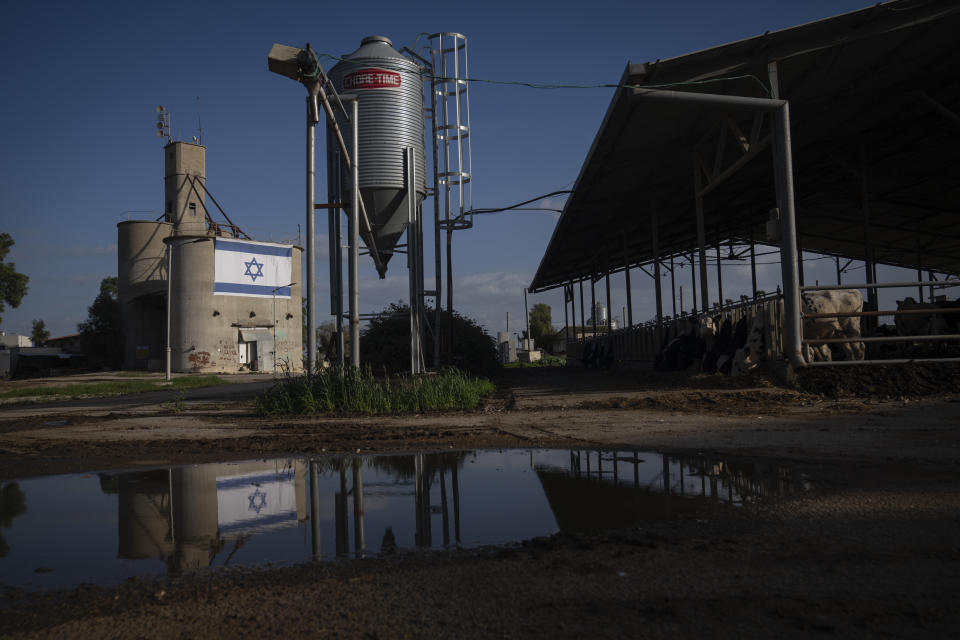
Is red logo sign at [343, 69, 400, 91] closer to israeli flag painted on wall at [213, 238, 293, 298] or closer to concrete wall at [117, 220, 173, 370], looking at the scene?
israeli flag painted on wall at [213, 238, 293, 298]

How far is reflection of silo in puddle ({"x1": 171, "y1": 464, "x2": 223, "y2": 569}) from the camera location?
3152mm

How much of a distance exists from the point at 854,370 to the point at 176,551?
9.78m

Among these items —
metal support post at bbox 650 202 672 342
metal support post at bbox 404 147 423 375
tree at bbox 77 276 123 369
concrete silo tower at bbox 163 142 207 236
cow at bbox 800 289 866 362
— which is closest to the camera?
cow at bbox 800 289 866 362

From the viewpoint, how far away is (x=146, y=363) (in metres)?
49.8

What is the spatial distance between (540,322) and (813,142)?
7912 centimetres

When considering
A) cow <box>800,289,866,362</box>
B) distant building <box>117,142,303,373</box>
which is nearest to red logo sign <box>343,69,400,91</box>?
cow <box>800,289,866,362</box>

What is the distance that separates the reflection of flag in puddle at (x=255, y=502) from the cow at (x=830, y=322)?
9034 millimetres

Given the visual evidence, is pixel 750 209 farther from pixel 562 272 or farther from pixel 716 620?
pixel 716 620

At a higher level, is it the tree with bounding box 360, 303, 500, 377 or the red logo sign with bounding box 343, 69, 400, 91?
the red logo sign with bounding box 343, 69, 400, 91

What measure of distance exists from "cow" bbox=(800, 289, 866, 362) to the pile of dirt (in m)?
0.84

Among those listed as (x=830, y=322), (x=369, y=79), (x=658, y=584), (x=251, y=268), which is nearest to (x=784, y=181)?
(x=830, y=322)

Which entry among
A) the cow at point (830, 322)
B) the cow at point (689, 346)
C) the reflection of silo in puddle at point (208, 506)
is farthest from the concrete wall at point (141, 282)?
the reflection of silo in puddle at point (208, 506)

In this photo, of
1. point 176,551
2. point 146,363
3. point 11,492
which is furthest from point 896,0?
point 146,363

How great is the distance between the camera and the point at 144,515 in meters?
4.00
